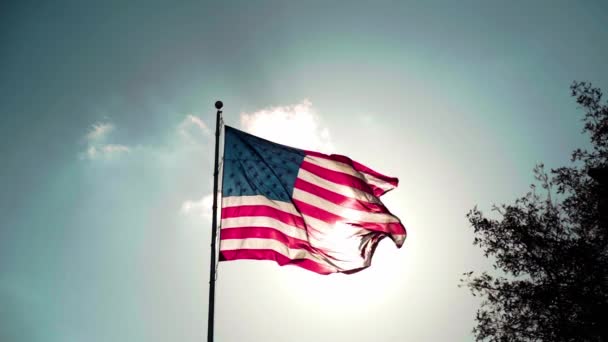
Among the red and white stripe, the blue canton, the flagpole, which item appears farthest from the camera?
the blue canton

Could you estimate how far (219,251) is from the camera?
28.1 ft

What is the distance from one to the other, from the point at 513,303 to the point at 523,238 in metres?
3.45

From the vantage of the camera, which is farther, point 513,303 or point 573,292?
point 513,303

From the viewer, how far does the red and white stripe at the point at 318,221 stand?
9273 mm

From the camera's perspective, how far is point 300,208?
10055 millimetres

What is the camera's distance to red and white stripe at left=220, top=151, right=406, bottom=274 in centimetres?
927

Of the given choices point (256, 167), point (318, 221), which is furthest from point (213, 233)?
point (318, 221)

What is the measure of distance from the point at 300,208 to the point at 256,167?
1.59 meters

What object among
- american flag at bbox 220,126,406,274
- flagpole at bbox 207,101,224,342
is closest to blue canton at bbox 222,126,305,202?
american flag at bbox 220,126,406,274

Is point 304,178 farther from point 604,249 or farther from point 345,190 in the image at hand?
point 604,249

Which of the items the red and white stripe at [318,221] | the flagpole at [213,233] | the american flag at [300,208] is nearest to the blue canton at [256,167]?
the american flag at [300,208]

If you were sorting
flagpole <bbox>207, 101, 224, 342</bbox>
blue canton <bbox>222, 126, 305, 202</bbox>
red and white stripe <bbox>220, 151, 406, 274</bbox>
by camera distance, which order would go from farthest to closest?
blue canton <bbox>222, 126, 305, 202</bbox>
red and white stripe <bbox>220, 151, 406, 274</bbox>
flagpole <bbox>207, 101, 224, 342</bbox>

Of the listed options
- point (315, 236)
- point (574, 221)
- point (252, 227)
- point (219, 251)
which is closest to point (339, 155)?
point (315, 236)

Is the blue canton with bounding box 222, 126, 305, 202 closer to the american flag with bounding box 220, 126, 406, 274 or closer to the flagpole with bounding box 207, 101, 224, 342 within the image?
the american flag with bounding box 220, 126, 406, 274
